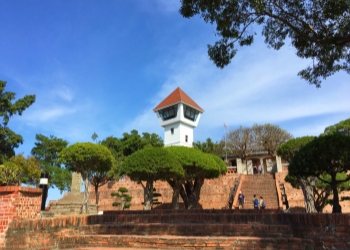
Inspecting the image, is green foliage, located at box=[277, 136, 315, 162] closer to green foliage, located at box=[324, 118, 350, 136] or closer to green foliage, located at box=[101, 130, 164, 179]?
green foliage, located at box=[324, 118, 350, 136]

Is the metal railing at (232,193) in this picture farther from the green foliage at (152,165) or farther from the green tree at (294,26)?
the green tree at (294,26)

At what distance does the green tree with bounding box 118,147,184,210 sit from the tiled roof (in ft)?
79.5

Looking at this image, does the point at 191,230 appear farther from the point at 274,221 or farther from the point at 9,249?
the point at 9,249

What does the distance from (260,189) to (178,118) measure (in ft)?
60.8

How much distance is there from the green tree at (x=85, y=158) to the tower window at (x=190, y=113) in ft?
73.8

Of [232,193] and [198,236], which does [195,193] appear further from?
[198,236]

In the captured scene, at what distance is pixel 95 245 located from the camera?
554 centimetres

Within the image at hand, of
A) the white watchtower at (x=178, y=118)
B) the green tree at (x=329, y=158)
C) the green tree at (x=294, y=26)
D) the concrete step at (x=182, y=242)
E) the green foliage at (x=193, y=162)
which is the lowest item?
the concrete step at (x=182, y=242)

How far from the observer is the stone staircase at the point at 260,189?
66.2 feet

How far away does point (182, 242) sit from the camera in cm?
500

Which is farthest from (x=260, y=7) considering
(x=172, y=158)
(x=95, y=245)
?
(x=172, y=158)

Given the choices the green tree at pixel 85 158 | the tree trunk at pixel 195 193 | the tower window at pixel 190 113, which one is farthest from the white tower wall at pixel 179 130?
the green tree at pixel 85 158

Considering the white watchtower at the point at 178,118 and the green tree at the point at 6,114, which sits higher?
the white watchtower at the point at 178,118

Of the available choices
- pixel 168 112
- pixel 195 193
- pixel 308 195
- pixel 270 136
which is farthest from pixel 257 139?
pixel 308 195
